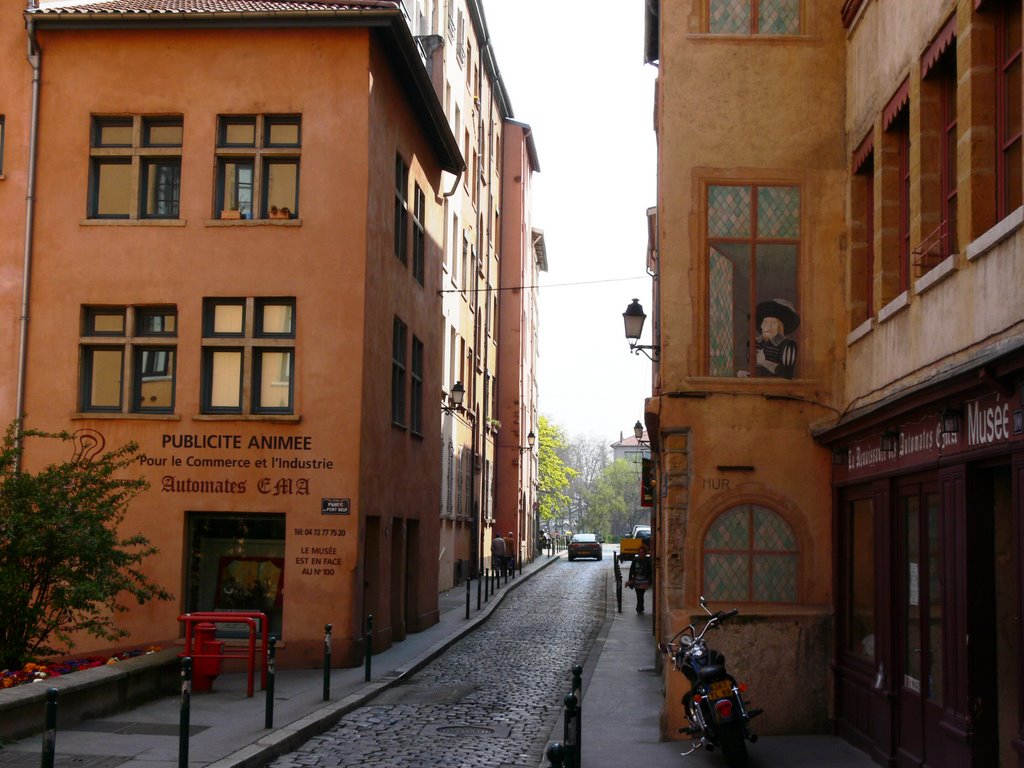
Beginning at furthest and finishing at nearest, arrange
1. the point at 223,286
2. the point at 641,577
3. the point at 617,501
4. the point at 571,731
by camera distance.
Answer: the point at 617,501
the point at 641,577
the point at 223,286
the point at 571,731

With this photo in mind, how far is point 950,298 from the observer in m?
9.97

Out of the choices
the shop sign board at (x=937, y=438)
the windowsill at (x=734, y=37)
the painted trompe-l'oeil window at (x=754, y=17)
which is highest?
the painted trompe-l'oeil window at (x=754, y=17)

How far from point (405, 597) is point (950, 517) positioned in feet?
55.9

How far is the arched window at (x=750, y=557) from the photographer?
46.3 feet

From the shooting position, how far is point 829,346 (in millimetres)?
14250

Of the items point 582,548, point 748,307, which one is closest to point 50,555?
point 748,307

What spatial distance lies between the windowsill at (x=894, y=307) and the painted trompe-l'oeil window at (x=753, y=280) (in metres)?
2.10

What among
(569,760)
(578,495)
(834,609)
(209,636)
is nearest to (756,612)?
(834,609)

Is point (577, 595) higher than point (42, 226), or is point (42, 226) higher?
point (42, 226)

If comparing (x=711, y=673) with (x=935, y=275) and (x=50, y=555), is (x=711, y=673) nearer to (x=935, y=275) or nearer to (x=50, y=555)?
(x=935, y=275)

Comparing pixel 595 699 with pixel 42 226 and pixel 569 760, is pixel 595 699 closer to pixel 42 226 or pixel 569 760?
pixel 569 760

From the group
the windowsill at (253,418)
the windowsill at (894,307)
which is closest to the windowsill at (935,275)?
the windowsill at (894,307)

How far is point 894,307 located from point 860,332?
160 cm

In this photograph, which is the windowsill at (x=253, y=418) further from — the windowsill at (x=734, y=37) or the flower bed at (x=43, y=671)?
the windowsill at (x=734, y=37)
